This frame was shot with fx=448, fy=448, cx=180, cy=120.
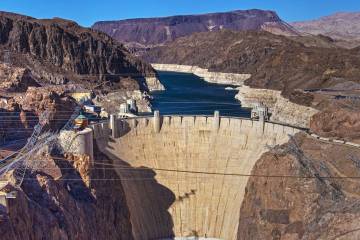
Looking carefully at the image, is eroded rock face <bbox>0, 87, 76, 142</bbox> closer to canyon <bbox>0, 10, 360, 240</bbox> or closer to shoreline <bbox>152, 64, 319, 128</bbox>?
canyon <bbox>0, 10, 360, 240</bbox>

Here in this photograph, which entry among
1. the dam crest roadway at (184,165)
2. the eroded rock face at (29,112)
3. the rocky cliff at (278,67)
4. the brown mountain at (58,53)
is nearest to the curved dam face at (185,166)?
the dam crest roadway at (184,165)

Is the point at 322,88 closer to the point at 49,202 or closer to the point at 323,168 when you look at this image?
the point at 323,168

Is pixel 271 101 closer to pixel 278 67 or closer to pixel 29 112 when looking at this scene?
pixel 278 67

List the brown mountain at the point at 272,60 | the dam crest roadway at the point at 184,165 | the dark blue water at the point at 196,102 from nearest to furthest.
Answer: the dam crest roadway at the point at 184,165 → the dark blue water at the point at 196,102 → the brown mountain at the point at 272,60

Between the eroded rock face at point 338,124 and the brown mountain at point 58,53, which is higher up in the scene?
the brown mountain at point 58,53

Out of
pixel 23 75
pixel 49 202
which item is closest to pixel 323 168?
pixel 49 202

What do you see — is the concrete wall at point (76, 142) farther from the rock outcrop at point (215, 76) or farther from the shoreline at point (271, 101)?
the rock outcrop at point (215, 76)
